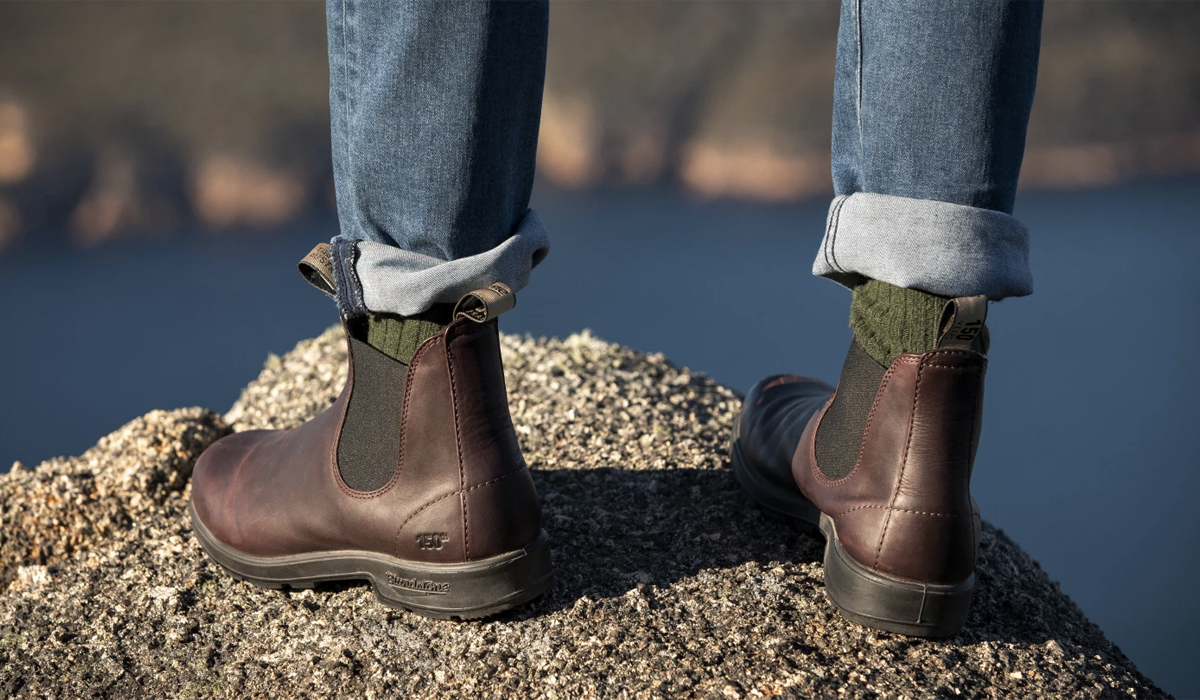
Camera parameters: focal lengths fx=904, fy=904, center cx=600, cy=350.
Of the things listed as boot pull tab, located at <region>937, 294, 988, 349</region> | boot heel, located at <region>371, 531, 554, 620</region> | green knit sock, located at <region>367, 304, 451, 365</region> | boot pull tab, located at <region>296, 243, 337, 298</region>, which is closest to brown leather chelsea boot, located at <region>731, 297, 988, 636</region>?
boot pull tab, located at <region>937, 294, 988, 349</region>

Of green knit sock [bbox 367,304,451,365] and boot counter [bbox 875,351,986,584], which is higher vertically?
green knit sock [bbox 367,304,451,365]

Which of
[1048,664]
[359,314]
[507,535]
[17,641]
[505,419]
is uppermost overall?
[359,314]

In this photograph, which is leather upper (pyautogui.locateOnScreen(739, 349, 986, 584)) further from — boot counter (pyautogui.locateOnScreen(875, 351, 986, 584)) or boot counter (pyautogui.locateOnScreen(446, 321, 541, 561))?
boot counter (pyautogui.locateOnScreen(446, 321, 541, 561))

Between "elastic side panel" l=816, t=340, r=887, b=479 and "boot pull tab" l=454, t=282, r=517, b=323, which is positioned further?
"elastic side panel" l=816, t=340, r=887, b=479

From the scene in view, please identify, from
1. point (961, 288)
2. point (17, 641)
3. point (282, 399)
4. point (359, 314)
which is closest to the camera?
point (961, 288)

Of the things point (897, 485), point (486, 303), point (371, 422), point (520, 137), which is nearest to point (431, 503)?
point (371, 422)

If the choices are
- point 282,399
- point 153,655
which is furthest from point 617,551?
point 282,399

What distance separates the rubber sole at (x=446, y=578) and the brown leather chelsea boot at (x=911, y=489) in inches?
14.9

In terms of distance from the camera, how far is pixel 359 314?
3.58 ft

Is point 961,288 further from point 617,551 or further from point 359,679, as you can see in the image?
point 359,679

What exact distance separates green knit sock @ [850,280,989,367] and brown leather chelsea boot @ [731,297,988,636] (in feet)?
0.09

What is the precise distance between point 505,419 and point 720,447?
0.65m

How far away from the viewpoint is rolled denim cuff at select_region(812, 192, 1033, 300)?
3.23 feet

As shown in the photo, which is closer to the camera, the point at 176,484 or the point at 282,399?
the point at 176,484
